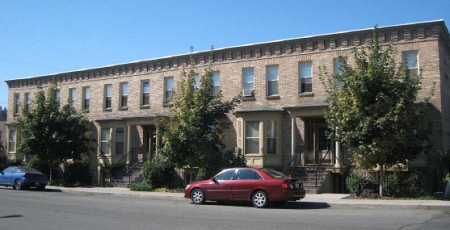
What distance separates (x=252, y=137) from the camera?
79.3ft

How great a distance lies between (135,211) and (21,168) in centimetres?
1403

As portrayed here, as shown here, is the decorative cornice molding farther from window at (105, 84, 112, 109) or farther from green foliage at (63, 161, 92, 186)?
green foliage at (63, 161, 92, 186)

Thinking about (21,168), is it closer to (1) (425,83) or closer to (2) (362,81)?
(2) (362,81)

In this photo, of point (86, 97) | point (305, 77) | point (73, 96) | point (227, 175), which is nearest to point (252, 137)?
point (305, 77)

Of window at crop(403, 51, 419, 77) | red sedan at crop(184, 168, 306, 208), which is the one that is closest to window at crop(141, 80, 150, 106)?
red sedan at crop(184, 168, 306, 208)

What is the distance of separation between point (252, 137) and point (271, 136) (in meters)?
1.00

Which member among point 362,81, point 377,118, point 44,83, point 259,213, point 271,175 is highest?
point 44,83

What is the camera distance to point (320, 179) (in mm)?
21391

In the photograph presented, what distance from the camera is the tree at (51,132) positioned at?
27906 mm

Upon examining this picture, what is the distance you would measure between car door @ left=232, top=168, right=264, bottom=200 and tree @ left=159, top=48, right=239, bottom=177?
16.9 feet

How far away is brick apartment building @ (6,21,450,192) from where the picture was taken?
20875 mm

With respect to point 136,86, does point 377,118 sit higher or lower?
lower

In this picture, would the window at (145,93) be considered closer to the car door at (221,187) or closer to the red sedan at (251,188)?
the red sedan at (251,188)

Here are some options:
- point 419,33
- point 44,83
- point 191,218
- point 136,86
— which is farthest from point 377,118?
point 44,83
